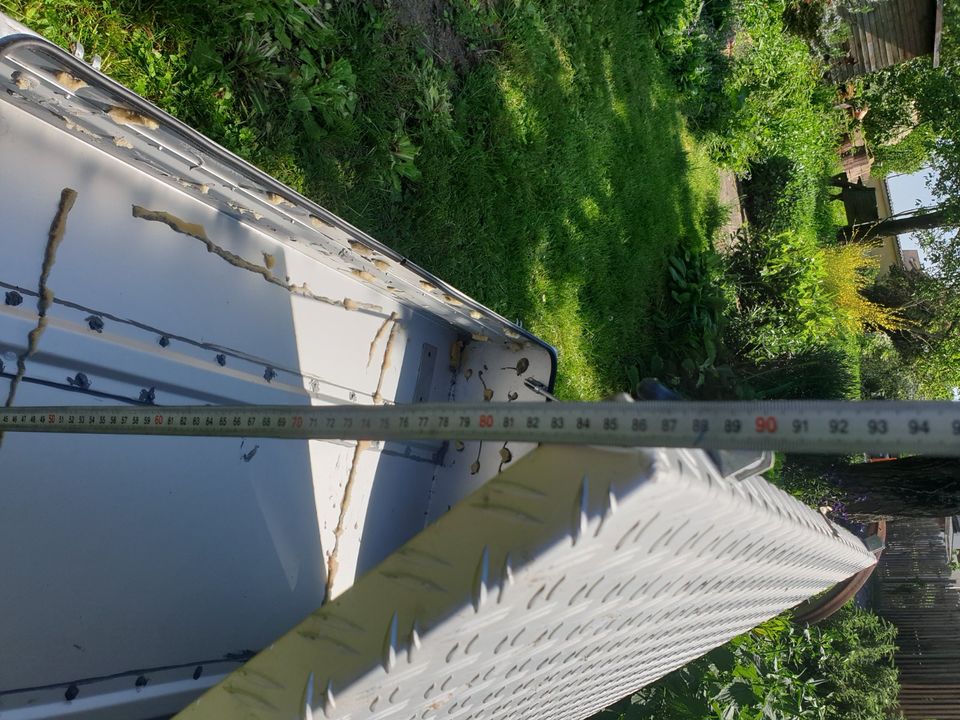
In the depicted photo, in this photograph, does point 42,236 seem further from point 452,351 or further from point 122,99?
point 452,351

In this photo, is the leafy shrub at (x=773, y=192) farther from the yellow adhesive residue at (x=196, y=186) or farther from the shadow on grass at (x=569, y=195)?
the yellow adhesive residue at (x=196, y=186)

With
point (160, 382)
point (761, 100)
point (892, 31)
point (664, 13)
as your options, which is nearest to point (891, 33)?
point (892, 31)

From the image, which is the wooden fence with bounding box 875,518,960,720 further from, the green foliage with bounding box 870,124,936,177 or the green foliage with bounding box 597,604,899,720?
the green foliage with bounding box 870,124,936,177

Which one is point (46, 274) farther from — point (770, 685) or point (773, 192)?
point (773, 192)

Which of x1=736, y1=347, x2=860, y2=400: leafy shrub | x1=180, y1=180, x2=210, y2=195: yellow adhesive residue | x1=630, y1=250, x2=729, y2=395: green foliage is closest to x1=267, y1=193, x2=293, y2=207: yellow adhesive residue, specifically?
x1=180, y1=180, x2=210, y2=195: yellow adhesive residue

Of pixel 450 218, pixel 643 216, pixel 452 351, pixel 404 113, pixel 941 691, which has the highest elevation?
pixel 643 216

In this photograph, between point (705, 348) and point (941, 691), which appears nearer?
point (705, 348)

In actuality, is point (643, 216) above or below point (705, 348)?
above

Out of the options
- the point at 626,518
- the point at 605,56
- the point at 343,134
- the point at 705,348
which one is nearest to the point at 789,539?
the point at 626,518
